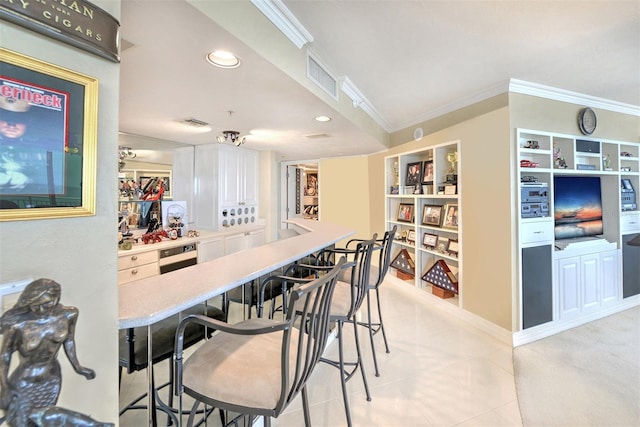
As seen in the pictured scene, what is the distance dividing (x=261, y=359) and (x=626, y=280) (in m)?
4.34

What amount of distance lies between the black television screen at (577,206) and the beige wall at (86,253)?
365 cm

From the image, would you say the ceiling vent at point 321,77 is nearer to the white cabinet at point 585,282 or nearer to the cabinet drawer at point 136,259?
the cabinet drawer at point 136,259

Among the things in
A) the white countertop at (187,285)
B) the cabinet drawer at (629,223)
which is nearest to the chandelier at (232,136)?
the white countertop at (187,285)

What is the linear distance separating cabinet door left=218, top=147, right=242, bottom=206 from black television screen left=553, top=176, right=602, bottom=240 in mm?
3894

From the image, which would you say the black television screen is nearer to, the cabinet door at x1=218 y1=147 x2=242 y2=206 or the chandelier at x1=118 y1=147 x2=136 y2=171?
the cabinet door at x1=218 y1=147 x2=242 y2=206

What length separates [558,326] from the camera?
276 centimetres

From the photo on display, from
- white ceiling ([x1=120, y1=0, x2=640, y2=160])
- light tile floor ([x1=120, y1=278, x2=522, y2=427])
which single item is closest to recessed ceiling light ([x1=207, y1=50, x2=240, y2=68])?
white ceiling ([x1=120, y1=0, x2=640, y2=160])

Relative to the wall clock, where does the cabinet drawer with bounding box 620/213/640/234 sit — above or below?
below

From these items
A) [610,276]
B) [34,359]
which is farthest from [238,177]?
[610,276]

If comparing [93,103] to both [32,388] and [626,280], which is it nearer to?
[32,388]

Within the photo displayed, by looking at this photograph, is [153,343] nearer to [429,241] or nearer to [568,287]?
[429,241]

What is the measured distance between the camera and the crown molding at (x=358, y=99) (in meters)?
2.53

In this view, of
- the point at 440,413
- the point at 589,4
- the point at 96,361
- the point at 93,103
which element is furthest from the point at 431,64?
the point at 96,361

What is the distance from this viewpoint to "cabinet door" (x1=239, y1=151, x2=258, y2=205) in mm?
4392
